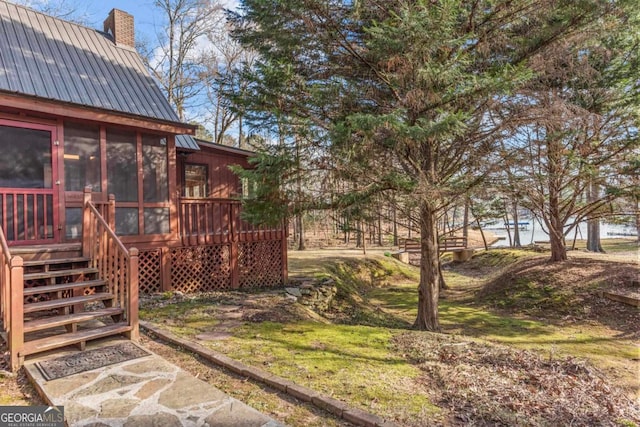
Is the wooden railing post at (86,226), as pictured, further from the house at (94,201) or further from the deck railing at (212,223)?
the deck railing at (212,223)

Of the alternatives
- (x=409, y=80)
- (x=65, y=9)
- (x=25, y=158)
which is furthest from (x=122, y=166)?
(x=65, y=9)

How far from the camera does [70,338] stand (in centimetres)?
429

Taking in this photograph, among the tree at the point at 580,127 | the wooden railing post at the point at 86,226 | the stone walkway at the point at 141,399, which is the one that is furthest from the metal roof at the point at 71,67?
the tree at the point at 580,127

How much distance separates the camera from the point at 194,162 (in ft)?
34.3

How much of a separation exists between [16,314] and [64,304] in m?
0.75

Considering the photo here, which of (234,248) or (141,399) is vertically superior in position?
(234,248)

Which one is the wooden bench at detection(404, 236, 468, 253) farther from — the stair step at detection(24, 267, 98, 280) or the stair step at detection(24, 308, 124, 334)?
the stair step at detection(24, 308, 124, 334)

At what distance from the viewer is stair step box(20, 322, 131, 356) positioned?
157 inches

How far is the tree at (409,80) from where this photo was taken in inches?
220

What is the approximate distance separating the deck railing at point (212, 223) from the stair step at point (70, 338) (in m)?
3.84

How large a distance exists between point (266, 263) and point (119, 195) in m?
4.07

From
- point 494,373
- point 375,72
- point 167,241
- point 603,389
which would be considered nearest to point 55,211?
point 167,241

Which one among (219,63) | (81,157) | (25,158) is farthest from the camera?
(219,63)

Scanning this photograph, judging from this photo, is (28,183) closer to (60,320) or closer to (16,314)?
(60,320)
